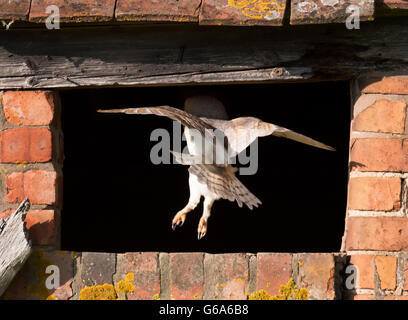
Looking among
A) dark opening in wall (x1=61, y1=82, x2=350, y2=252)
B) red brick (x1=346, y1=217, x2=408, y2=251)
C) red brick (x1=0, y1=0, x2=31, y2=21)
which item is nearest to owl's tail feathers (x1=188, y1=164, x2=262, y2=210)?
red brick (x1=346, y1=217, x2=408, y2=251)

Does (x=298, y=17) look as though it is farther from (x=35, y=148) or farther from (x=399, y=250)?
(x=35, y=148)

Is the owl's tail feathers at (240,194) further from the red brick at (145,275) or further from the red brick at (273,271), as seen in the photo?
the red brick at (145,275)

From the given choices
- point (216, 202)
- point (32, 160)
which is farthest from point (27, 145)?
point (216, 202)

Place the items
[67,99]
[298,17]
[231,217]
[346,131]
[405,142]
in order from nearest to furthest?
[298,17] < [405,142] < [67,99] < [346,131] < [231,217]

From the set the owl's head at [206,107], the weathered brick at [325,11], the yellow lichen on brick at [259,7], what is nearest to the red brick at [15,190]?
the owl's head at [206,107]

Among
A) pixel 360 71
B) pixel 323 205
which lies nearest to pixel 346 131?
pixel 323 205

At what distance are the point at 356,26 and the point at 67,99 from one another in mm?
1500

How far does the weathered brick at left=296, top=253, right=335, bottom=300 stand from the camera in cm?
261

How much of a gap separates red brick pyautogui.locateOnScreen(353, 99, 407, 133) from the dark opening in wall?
47.3 inches

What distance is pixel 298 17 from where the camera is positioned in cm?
248

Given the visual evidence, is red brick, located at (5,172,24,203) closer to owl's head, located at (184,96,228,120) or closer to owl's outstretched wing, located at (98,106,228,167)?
owl's outstretched wing, located at (98,106,228,167)

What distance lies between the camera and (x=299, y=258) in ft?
8.65

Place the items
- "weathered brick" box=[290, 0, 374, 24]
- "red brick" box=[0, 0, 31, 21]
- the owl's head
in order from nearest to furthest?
"weathered brick" box=[290, 0, 374, 24] → "red brick" box=[0, 0, 31, 21] → the owl's head

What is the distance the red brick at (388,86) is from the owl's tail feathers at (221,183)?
0.58m
